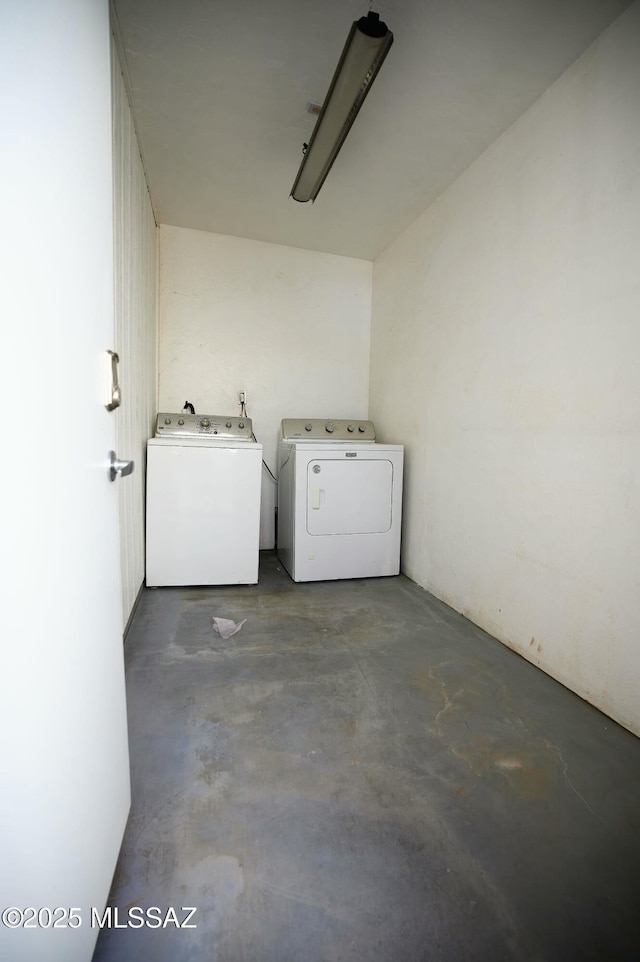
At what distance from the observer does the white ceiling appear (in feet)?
4.90

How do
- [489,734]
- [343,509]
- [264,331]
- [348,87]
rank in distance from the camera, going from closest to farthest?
[489,734] → [348,87] → [343,509] → [264,331]

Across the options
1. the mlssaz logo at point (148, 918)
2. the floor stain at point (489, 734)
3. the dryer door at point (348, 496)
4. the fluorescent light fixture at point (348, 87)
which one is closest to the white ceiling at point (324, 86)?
the fluorescent light fixture at point (348, 87)

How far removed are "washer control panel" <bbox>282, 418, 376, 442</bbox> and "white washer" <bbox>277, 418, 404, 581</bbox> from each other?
21cm

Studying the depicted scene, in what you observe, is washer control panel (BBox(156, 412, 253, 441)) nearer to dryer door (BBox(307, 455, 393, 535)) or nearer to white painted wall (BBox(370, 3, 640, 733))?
dryer door (BBox(307, 455, 393, 535))

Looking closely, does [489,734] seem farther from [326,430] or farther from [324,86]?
[324,86]

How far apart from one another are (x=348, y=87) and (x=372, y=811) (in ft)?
7.84

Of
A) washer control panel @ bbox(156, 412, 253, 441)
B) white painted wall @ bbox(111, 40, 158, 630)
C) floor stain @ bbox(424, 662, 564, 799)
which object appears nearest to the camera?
floor stain @ bbox(424, 662, 564, 799)

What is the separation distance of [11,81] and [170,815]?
1.44 metres

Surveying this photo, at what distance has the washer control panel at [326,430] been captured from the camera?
124 inches

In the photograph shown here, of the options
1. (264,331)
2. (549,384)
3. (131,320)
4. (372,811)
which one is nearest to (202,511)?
(131,320)

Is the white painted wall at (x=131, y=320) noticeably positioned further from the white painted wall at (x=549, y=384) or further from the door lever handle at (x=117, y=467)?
the white painted wall at (x=549, y=384)

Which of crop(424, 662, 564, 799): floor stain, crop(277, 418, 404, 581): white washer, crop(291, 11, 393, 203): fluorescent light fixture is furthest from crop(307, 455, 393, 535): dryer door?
crop(291, 11, 393, 203): fluorescent light fixture

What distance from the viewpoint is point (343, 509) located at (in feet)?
9.30

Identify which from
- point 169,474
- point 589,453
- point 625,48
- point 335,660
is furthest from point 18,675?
point 625,48
